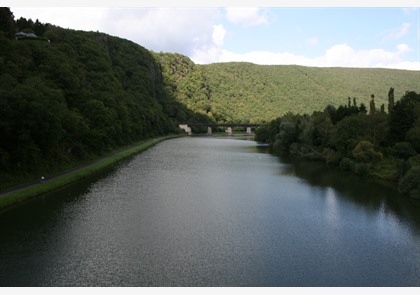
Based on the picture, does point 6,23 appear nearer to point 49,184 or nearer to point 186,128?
point 49,184

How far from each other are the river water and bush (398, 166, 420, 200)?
4.74 feet

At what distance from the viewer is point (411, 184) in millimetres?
40219

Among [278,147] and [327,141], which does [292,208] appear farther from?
[278,147]

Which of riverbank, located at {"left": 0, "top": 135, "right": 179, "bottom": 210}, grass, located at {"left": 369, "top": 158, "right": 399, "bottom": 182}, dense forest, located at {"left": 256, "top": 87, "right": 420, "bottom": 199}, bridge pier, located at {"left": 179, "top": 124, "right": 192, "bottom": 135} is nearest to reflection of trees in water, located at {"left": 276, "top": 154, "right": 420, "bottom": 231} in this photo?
grass, located at {"left": 369, "top": 158, "right": 399, "bottom": 182}

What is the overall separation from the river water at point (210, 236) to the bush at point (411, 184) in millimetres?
1444

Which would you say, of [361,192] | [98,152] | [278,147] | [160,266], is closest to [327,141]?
[278,147]

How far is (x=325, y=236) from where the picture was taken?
26531mm

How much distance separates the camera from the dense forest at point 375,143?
49.0 metres

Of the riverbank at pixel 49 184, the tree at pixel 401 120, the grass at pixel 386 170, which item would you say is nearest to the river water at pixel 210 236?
the riverbank at pixel 49 184

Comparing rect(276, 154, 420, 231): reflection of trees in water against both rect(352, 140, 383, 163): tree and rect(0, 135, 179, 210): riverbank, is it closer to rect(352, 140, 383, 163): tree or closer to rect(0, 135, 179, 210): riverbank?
rect(352, 140, 383, 163): tree

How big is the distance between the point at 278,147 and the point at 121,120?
126 ft

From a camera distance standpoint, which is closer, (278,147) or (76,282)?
(76,282)

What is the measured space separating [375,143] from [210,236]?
44.2 metres

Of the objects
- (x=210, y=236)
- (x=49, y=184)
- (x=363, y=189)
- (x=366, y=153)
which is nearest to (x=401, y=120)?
(x=366, y=153)
